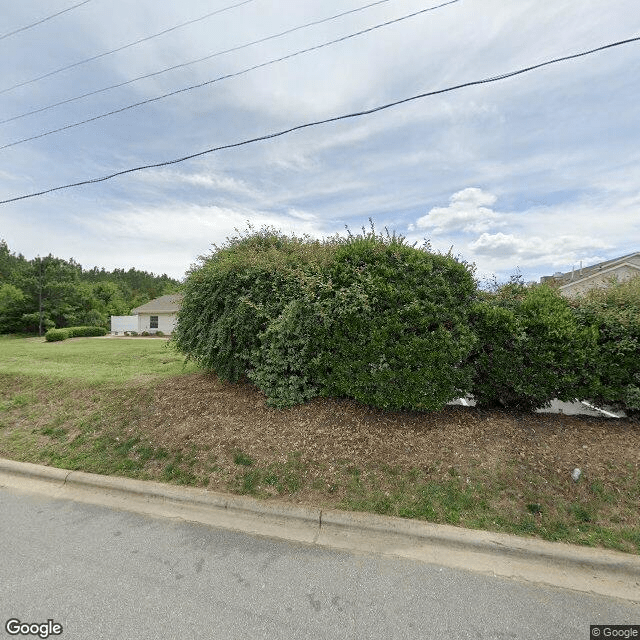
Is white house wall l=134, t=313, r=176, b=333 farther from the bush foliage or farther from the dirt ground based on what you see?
the bush foliage

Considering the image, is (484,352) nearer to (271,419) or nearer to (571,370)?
(571,370)

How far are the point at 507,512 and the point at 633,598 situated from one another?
82 centimetres

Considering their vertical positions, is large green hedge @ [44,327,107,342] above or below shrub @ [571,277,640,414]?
below

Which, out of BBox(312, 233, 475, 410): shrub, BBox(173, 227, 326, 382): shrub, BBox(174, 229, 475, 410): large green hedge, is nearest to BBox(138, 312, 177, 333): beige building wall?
BBox(173, 227, 326, 382): shrub

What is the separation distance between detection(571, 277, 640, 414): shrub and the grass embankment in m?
0.36

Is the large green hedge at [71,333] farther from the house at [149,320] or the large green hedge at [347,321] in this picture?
the large green hedge at [347,321]

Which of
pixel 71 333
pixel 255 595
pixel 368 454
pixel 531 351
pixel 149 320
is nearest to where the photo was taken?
pixel 255 595

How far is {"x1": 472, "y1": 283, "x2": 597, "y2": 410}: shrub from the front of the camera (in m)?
3.74

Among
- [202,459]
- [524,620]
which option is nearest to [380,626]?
[524,620]

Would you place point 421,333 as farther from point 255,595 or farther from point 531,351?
point 255,595

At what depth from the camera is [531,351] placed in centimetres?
384

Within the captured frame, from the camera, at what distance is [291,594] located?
7.16 feet

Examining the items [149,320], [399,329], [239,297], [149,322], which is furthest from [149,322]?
[399,329]

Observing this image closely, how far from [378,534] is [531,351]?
2.58m
